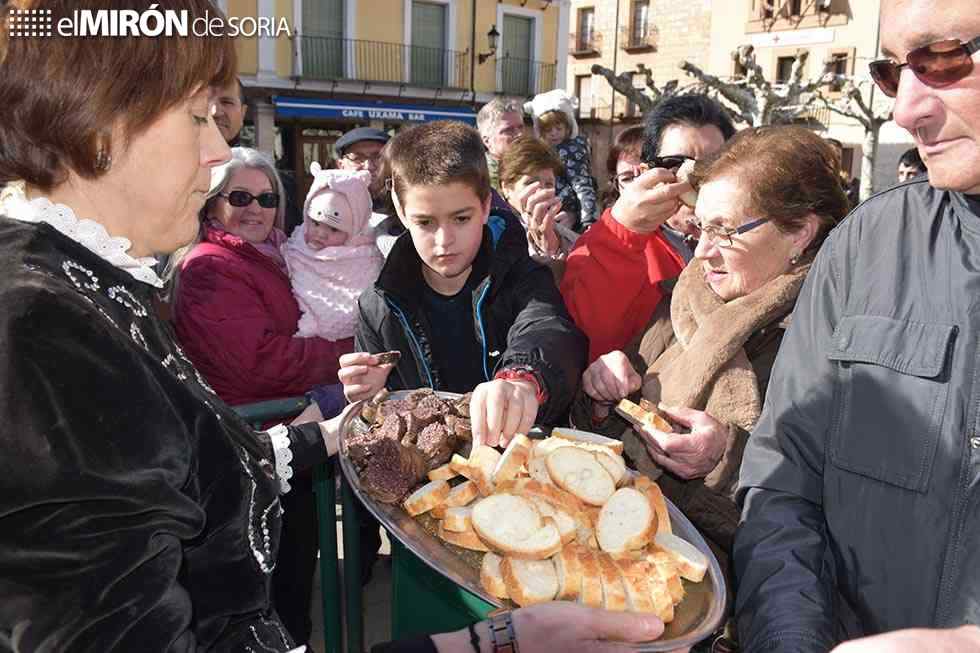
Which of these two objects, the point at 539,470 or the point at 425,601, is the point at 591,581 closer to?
the point at 539,470

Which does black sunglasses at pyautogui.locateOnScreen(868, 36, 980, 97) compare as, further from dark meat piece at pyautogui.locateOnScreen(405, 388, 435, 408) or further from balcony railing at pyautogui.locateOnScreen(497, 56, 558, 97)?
balcony railing at pyautogui.locateOnScreen(497, 56, 558, 97)

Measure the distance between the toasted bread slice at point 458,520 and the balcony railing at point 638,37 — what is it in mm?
32620

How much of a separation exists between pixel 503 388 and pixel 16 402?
1.20 m

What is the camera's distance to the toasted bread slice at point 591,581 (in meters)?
1.52

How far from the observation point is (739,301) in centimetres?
206

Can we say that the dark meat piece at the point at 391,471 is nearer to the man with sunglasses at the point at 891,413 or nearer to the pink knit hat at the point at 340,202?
the man with sunglasses at the point at 891,413

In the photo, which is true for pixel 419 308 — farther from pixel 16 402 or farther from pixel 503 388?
pixel 16 402

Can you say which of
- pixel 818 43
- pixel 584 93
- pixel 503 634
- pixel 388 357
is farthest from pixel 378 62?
pixel 503 634

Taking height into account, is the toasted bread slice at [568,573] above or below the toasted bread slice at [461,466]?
below

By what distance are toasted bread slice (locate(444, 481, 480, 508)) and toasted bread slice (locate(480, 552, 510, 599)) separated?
180mm

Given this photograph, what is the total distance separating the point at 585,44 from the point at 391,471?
115 ft

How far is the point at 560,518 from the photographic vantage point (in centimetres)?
172

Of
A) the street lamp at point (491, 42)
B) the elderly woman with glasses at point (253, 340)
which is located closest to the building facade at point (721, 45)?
the street lamp at point (491, 42)

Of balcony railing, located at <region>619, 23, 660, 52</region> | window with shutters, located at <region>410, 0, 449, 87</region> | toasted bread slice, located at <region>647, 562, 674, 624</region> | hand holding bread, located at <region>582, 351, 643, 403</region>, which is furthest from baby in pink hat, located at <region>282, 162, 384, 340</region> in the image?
balcony railing, located at <region>619, 23, 660, 52</region>
